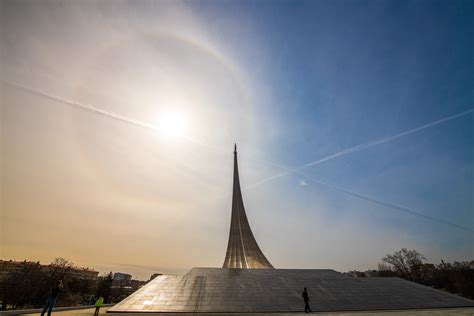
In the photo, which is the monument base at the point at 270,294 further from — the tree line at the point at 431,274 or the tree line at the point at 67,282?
the tree line at the point at 431,274

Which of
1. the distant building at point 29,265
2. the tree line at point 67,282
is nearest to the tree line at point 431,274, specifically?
the tree line at point 67,282

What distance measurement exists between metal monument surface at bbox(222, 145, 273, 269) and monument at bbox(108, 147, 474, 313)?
17.2 ft

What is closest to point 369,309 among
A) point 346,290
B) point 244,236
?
point 346,290

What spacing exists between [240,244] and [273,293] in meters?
10.2

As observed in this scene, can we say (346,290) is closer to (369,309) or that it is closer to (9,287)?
(369,309)

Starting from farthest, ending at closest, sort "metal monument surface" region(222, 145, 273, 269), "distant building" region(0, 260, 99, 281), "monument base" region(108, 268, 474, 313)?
"distant building" region(0, 260, 99, 281) < "metal monument surface" region(222, 145, 273, 269) < "monument base" region(108, 268, 474, 313)

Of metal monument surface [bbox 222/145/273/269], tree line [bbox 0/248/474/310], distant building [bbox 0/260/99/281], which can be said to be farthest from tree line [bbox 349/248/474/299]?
distant building [bbox 0/260/99/281]

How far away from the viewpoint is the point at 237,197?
80.3 ft

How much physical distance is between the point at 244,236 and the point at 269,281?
31.6ft

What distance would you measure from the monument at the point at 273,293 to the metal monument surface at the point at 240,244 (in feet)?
17.2

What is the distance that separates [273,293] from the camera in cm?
1055

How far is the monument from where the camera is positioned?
9281 millimetres

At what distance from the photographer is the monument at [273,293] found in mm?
9281

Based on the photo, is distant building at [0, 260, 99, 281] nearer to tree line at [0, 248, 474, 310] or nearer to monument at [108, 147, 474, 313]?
tree line at [0, 248, 474, 310]
